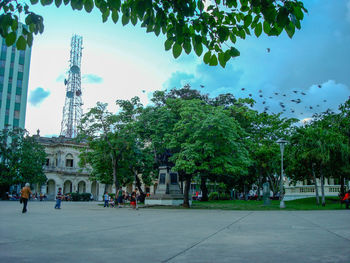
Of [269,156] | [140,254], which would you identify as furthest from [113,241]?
[269,156]

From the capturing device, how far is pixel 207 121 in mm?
25500

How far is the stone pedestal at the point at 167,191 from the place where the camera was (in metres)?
30.8

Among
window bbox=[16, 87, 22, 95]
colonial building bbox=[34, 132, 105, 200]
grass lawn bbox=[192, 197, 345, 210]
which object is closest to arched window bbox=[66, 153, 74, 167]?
colonial building bbox=[34, 132, 105, 200]

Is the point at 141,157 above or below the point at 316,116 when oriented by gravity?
below

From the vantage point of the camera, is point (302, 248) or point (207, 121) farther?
point (207, 121)

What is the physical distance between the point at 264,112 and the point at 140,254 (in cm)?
3808

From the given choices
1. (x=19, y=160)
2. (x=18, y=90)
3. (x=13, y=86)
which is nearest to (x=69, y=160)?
(x=18, y=90)

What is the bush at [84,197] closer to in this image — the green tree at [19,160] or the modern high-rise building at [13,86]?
the green tree at [19,160]

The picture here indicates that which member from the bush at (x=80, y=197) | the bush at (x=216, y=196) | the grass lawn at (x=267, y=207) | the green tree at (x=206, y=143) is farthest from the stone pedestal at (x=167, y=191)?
the bush at (x=80, y=197)

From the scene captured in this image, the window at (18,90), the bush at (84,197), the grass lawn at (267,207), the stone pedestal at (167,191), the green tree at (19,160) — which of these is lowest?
the bush at (84,197)

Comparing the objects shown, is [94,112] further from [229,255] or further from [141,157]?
[229,255]

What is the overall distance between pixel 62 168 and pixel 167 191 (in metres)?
48.2

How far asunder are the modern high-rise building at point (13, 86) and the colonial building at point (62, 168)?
22.1 ft

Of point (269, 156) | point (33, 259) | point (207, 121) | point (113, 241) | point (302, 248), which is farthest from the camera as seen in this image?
point (269, 156)
